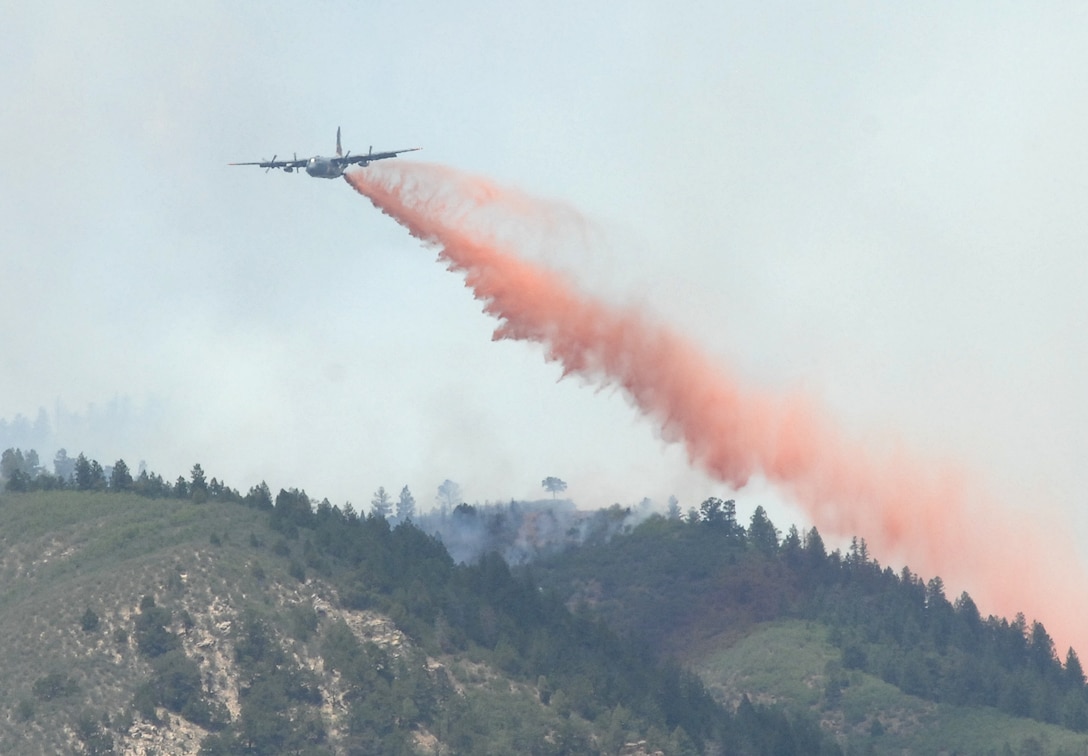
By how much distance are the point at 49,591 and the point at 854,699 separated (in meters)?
76.6

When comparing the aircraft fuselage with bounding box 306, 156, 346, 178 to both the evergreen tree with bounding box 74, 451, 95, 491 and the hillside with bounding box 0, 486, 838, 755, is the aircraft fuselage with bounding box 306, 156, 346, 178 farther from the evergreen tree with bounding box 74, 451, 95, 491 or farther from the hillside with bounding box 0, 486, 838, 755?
the evergreen tree with bounding box 74, 451, 95, 491

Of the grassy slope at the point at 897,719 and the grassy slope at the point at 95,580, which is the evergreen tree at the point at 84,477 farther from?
the grassy slope at the point at 897,719

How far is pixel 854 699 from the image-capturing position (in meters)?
194

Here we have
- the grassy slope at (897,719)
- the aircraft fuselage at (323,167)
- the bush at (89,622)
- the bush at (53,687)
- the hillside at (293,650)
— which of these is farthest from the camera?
the grassy slope at (897,719)

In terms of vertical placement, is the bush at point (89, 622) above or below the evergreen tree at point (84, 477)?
below

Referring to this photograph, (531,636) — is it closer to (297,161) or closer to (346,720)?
(346,720)

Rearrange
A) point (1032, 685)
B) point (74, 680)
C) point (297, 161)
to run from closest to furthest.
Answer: point (74, 680), point (297, 161), point (1032, 685)

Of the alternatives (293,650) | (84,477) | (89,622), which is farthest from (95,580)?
(84,477)

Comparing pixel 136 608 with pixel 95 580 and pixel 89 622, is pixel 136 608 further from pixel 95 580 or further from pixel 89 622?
pixel 95 580

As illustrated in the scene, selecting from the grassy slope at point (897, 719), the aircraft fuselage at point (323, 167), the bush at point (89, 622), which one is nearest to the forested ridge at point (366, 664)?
the bush at point (89, 622)

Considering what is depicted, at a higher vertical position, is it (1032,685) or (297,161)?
(297,161)

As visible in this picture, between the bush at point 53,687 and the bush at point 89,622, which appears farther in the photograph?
the bush at point 89,622

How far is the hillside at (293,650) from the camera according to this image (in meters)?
143

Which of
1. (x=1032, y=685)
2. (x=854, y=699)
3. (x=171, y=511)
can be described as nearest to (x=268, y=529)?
(x=171, y=511)
